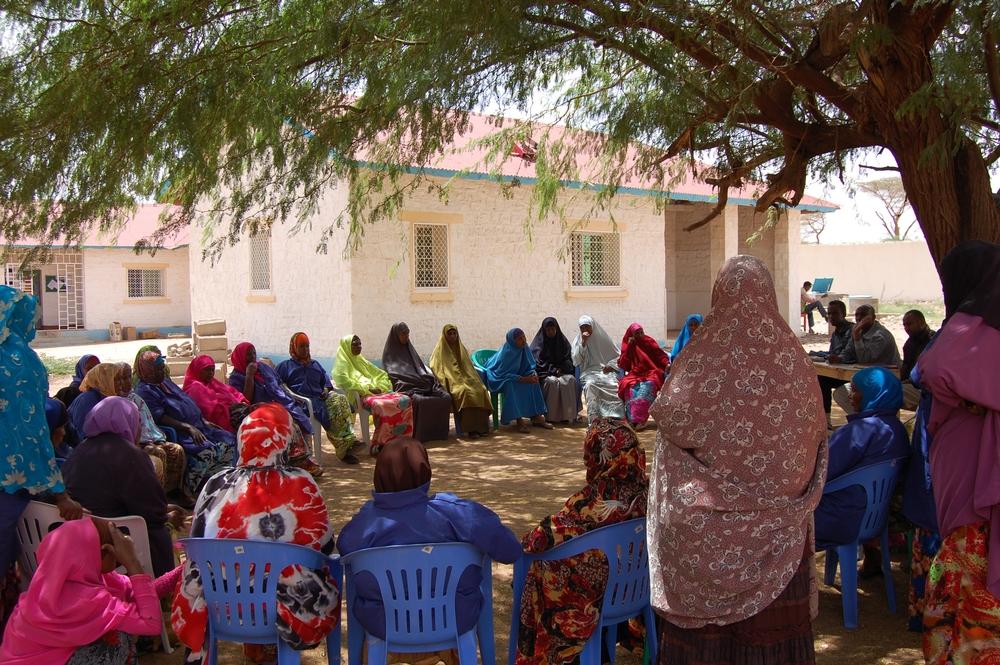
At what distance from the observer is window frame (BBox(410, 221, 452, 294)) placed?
465 inches

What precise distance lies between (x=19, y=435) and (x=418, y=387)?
17.5 ft

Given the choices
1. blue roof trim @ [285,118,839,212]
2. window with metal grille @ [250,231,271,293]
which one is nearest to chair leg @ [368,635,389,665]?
blue roof trim @ [285,118,839,212]

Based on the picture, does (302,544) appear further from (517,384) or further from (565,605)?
(517,384)

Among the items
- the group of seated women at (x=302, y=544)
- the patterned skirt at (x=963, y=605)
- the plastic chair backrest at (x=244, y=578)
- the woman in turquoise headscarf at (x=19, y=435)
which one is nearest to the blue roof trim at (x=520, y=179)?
the woman in turquoise headscarf at (x=19, y=435)

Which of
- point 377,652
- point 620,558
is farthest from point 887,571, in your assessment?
point 377,652

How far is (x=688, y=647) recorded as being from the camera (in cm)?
257

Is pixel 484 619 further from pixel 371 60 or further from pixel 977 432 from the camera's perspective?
pixel 371 60

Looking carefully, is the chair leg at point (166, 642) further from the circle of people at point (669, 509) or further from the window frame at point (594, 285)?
the window frame at point (594, 285)

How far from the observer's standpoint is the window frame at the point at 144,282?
22656mm

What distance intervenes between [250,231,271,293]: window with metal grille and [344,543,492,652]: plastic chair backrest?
10837 millimetres

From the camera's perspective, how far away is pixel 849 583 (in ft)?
11.9

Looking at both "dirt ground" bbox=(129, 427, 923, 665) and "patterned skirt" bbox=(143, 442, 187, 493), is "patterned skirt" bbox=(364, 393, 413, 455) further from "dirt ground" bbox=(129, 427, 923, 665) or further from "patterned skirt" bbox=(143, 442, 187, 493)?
"patterned skirt" bbox=(143, 442, 187, 493)

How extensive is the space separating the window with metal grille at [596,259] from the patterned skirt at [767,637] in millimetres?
11298

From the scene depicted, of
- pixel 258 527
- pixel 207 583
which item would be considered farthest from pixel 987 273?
pixel 207 583
